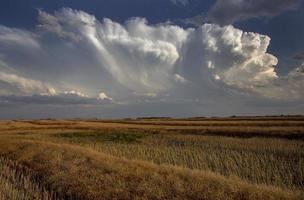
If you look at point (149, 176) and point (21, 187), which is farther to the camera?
point (21, 187)

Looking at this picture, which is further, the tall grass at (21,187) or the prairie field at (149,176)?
the tall grass at (21,187)

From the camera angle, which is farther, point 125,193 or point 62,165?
point 62,165

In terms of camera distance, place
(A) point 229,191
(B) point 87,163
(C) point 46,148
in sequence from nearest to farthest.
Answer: (A) point 229,191 → (B) point 87,163 → (C) point 46,148

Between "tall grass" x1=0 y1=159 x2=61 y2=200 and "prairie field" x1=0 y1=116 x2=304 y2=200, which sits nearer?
"prairie field" x1=0 y1=116 x2=304 y2=200

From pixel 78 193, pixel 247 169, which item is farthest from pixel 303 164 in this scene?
pixel 78 193

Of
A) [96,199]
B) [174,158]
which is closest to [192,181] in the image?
[96,199]

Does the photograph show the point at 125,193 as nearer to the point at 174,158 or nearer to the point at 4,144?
the point at 174,158

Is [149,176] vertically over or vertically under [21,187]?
over

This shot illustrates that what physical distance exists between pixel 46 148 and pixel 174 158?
344 inches

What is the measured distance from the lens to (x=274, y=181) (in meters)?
16.3

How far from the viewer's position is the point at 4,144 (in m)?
29.9

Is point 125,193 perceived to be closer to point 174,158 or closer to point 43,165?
point 43,165

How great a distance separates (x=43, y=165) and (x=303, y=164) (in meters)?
14.0

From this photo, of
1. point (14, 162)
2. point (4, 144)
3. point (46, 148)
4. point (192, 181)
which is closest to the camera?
point (192, 181)
